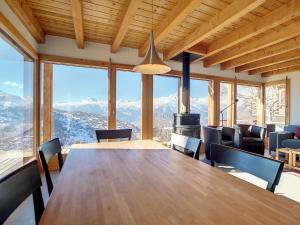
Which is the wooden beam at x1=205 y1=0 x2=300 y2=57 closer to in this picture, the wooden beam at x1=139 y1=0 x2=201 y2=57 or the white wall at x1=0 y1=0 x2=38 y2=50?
the wooden beam at x1=139 y1=0 x2=201 y2=57

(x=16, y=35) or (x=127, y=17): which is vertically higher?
(x=127, y=17)

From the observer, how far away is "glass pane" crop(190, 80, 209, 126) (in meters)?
4.94

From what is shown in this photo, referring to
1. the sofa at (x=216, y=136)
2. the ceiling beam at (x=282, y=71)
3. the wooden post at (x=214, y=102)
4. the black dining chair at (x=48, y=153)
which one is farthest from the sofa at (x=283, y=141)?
the black dining chair at (x=48, y=153)

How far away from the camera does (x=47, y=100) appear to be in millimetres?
3479

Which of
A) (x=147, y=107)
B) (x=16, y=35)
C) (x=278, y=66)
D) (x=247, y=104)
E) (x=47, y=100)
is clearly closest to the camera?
(x=16, y=35)

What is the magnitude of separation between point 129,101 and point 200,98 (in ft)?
6.80

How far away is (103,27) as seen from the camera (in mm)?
3070

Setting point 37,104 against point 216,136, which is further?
point 216,136

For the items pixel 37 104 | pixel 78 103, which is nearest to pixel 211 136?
pixel 78 103

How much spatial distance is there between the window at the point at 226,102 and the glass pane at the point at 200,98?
52cm

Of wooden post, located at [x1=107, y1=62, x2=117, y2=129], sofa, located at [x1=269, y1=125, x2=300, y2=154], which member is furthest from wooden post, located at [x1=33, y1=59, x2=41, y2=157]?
sofa, located at [x1=269, y1=125, x2=300, y2=154]

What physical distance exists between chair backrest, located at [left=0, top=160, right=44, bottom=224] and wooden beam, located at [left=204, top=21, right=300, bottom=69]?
144 inches

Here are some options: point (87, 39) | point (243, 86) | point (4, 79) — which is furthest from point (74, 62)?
point (243, 86)

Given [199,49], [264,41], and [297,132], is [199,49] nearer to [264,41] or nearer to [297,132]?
[264,41]
